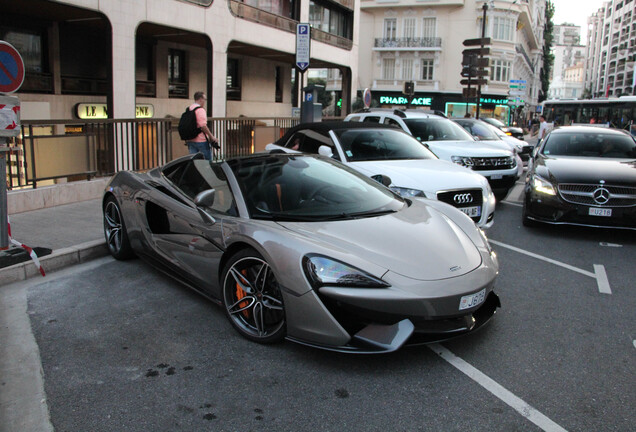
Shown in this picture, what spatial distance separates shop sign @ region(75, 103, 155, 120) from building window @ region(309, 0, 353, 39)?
33.3ft

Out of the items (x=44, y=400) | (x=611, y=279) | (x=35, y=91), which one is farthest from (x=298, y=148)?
(x=35, y=91)

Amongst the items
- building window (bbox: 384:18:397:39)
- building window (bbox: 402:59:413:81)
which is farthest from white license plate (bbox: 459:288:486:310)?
building window (bbox: 384:18:397:39)

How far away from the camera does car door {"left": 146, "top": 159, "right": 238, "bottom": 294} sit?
427 centimetres

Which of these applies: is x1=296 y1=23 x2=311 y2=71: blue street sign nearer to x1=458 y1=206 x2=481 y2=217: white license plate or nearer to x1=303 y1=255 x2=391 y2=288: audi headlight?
x1=458 y1=206 x2=481 y2=217: white license plate

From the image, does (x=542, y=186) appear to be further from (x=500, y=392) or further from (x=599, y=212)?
(x=500, y=392)

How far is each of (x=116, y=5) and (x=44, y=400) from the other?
1201 centimetres

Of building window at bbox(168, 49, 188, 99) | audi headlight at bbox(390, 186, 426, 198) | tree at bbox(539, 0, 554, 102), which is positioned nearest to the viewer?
audi headlight at bbox(390, 186, 426, 198)

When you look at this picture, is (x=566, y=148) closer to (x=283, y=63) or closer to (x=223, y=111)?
(x=223, y=111)

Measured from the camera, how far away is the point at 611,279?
573 centimetres

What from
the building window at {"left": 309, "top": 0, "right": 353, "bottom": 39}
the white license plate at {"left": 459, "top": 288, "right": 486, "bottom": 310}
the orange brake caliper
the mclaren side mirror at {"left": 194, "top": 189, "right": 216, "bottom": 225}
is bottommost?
the orange brake caliper

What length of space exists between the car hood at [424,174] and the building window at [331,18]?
1973 cm

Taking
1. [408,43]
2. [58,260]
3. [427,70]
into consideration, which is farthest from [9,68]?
[408,43]

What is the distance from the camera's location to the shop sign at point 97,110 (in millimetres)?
16909

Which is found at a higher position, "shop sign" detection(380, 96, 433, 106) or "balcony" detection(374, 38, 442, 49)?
"balcony" detection(374, 38, 442, 49)
